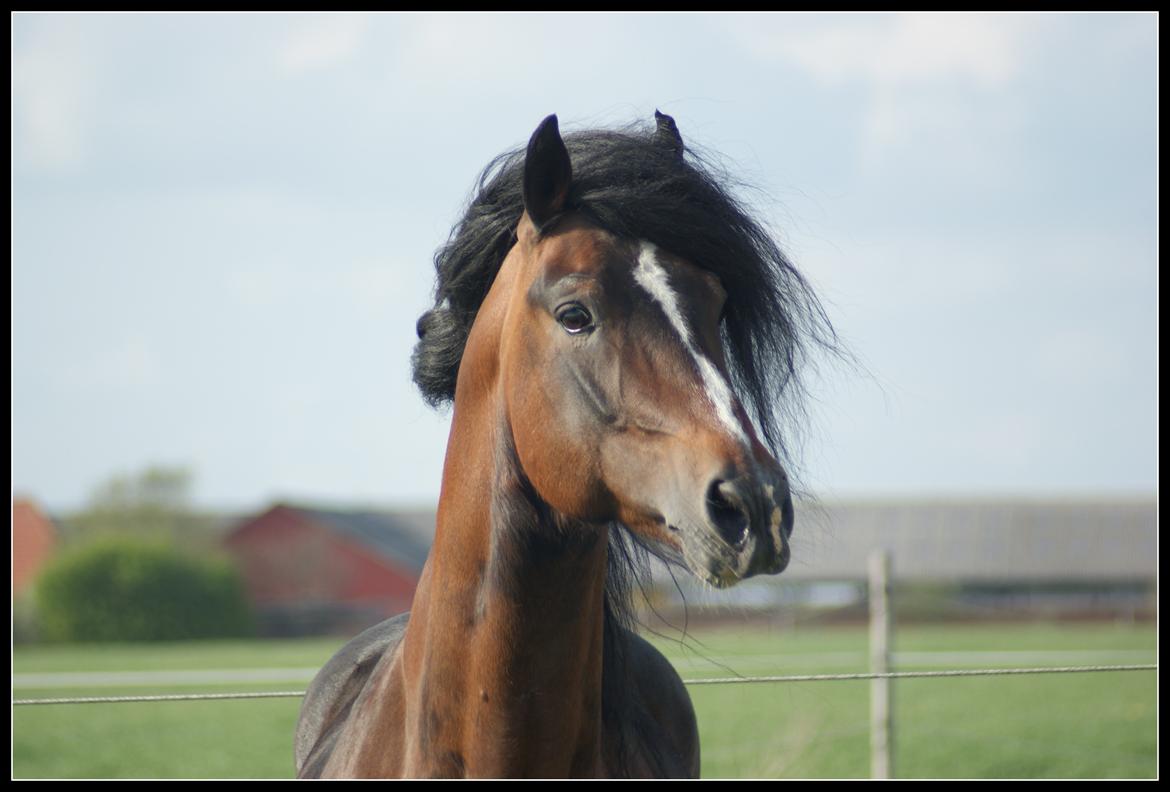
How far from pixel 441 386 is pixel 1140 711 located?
53.8ft

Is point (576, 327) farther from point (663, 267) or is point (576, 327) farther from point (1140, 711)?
point (1140, 711)

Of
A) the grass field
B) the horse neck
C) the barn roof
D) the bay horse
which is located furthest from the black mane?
the barn roof

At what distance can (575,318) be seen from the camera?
96.0 inches

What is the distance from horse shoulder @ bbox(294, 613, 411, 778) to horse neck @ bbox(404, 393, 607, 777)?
2.36 feet

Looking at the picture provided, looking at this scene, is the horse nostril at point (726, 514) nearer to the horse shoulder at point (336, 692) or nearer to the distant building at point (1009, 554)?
the horse shoulder at point (336, 692)

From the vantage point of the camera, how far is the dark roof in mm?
48750

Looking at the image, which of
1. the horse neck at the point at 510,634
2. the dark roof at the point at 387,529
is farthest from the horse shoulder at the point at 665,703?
the dark roof at the point at 387,529

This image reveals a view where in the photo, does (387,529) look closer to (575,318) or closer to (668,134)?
(668,134)

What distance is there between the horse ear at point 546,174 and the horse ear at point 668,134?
339 mm

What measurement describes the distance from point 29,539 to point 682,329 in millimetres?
50088

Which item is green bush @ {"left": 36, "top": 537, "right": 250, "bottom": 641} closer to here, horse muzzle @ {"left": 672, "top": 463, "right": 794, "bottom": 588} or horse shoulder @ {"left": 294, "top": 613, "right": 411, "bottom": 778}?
horse shoulder @ {"left": 294, "top": 613, "right": 411, "bottom": 778}

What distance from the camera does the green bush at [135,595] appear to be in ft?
132

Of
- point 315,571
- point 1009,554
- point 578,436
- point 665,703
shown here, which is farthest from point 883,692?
point 1009,554

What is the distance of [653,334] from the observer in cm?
236
